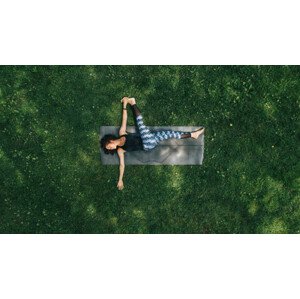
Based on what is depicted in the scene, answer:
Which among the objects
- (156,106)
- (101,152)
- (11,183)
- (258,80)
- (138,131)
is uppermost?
(258,80)

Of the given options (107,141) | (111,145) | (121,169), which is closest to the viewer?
(111,145)

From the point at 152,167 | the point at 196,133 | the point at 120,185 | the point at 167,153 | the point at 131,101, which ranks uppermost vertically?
the point at 131,101

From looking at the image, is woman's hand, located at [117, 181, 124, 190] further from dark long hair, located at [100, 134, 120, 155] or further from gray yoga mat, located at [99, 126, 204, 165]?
dark long hair, located at [100, 134, 120, 155]

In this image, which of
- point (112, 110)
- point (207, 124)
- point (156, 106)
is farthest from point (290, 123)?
point (112, 110)

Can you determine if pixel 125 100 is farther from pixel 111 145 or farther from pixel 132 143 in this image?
pixel 111 145

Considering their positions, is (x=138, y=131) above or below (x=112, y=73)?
below

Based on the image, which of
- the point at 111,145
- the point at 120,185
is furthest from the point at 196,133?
the point at 120,185

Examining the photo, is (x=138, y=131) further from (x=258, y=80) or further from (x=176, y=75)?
(x=258, y=80)
